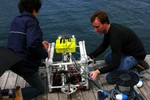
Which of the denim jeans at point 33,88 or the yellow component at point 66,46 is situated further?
the yellow component at point 66,46

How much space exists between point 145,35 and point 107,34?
19.9ft

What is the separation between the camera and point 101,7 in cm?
1312

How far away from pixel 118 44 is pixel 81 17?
309 inches

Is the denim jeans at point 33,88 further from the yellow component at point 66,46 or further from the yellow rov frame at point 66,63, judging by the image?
the yellow component at point 66,46

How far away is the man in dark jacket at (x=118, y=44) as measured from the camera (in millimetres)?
4348

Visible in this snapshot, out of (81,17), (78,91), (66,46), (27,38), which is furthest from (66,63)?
(81,17)

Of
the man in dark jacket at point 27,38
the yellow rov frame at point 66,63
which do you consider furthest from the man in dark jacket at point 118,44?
the man in dark jacket at point 27,38

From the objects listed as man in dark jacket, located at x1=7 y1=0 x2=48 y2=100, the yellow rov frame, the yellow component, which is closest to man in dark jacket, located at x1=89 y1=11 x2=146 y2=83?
the yellow rov frame

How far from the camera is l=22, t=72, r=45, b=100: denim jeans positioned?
462cm

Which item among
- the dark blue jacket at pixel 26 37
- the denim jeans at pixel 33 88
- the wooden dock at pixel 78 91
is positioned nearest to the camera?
the dark blue jacket at pixel 26 37

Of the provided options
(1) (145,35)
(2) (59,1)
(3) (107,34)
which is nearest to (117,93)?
(3) (107,34)

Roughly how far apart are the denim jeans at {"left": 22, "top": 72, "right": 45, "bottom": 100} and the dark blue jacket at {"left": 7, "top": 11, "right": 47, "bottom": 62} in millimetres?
449

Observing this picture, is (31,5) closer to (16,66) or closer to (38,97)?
(16,66)

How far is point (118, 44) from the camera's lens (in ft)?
14.7
